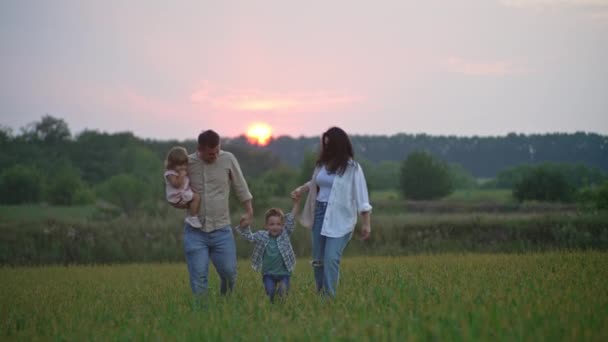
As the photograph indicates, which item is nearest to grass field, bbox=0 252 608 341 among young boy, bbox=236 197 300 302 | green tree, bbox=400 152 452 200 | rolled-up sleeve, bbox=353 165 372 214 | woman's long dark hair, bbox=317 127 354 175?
young boy, bbox=236 197 300 302

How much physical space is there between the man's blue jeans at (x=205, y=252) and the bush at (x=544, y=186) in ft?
228

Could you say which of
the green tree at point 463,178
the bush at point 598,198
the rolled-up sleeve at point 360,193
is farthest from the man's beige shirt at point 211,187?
the green tree at point 463,178

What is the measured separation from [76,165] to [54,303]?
337 feet

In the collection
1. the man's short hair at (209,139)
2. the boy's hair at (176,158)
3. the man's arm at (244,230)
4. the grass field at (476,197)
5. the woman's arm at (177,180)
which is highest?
the man's short hair at (209,139)

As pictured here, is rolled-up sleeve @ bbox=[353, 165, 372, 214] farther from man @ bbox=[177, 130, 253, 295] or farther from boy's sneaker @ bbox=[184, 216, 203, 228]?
boy's sneaker @ bbox=[184, 216, 203, 228]

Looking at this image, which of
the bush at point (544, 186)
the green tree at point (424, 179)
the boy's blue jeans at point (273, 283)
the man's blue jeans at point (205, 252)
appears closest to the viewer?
the man's blue jeans at point (205, 252)

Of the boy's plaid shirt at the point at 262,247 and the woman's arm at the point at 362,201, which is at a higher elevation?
the woman's arm at the point at 362,201

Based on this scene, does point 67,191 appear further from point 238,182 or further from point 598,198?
point 238,182

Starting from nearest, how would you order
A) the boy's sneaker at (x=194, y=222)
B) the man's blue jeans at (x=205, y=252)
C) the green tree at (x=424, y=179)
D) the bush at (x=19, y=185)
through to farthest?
1. the boy's sneaker at (x=194, y=222)
2. the man's blue jeans at (x=205, y=252)
3. the bush at (x=19, y=185)
4. the green tree at (x=424, y=179)

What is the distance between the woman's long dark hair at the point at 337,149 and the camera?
9.56 m

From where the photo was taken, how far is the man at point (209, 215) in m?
9.66

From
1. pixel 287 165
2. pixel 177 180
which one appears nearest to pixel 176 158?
pixel 177 180

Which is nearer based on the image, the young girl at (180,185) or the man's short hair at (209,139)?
the young girl at (180,185)

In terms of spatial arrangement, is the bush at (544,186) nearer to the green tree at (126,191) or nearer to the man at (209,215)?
the green tree at (126,191)
